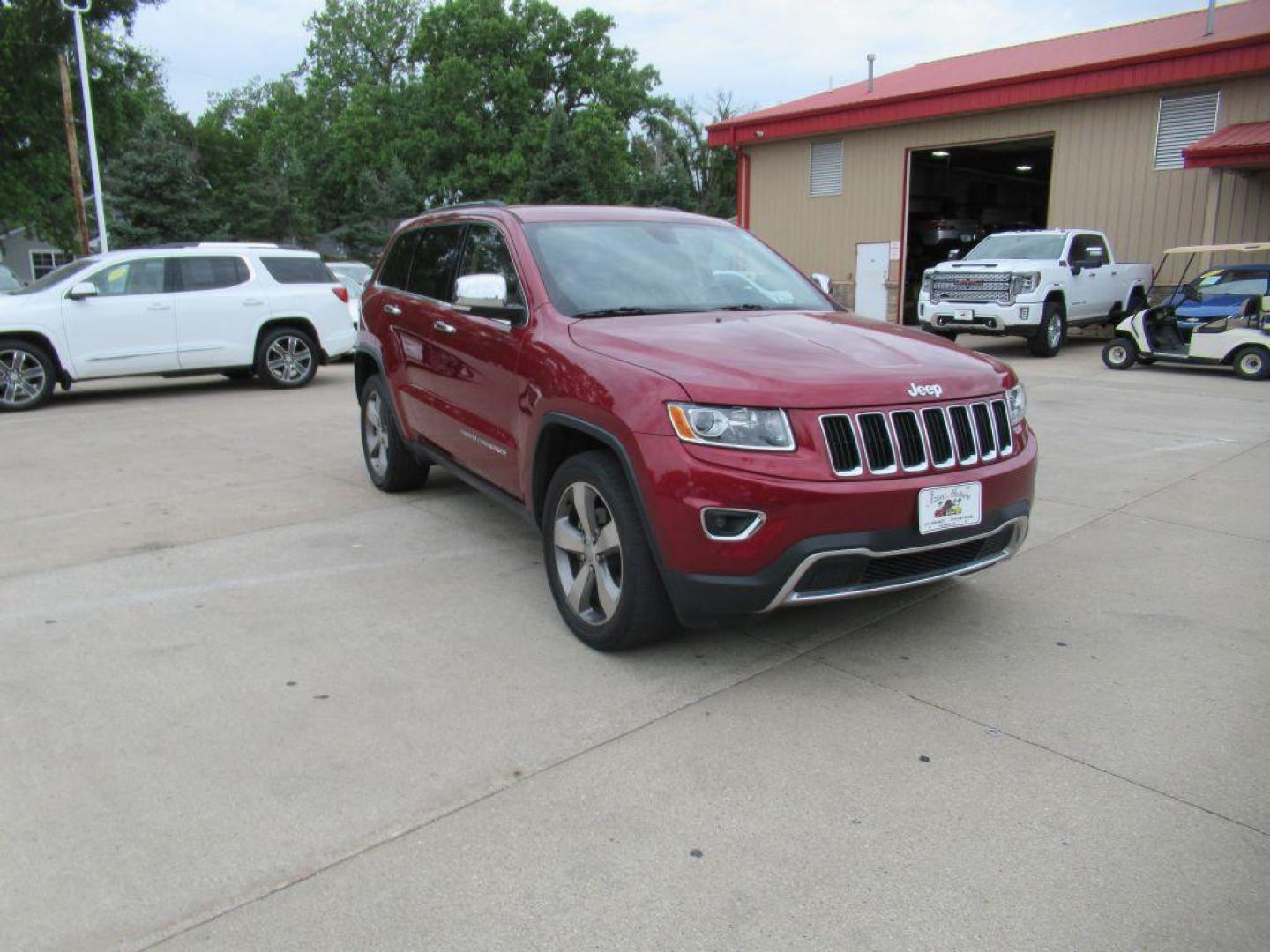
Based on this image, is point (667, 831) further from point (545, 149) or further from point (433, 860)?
point (545, 149)

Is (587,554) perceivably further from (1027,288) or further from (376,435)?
(1027,288)

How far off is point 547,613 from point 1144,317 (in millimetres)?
12193

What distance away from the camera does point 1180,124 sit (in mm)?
17547

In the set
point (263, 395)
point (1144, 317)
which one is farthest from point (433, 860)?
point (1144, 317)

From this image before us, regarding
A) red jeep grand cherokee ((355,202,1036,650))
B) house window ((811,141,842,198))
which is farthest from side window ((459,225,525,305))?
house window ((811,141,842,198))

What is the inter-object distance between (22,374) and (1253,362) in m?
14.8

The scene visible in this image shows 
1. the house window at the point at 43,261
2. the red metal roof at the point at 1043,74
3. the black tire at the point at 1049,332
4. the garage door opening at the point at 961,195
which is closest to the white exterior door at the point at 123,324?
the black tire at the point at 1049,332

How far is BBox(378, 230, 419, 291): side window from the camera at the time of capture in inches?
242

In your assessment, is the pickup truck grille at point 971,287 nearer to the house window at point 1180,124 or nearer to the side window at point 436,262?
the house window at point 1180,124

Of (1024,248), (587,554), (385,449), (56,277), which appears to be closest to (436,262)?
(385,449)

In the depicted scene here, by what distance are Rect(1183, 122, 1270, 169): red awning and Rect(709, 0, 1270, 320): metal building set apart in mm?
26

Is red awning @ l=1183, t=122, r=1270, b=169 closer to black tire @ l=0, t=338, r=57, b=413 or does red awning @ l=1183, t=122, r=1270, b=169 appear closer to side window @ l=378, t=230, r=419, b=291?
side window @ l=378, t=230, r=419, b=291

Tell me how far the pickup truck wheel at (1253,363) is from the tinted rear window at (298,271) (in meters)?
11.8

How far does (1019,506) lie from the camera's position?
389 centimetres
